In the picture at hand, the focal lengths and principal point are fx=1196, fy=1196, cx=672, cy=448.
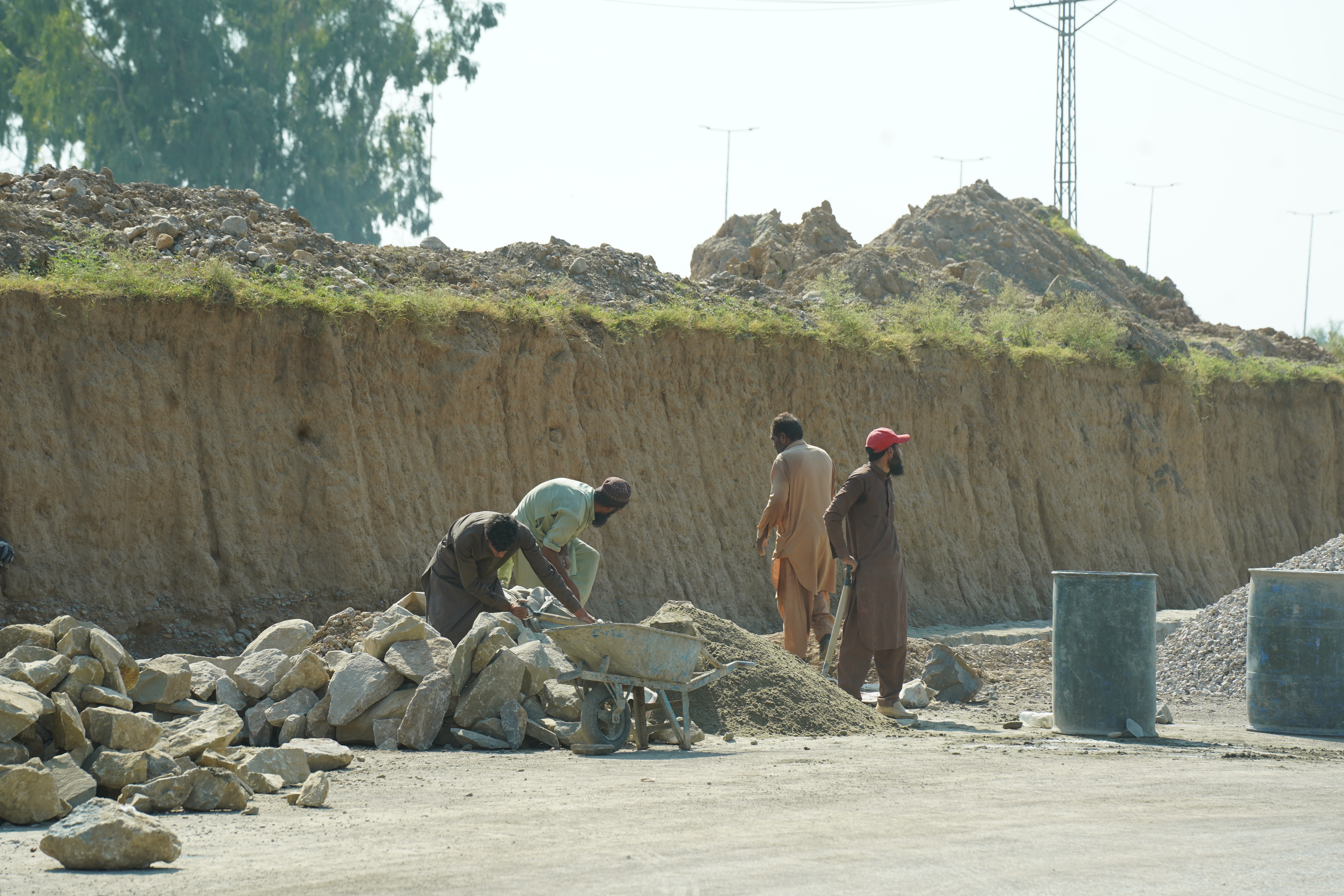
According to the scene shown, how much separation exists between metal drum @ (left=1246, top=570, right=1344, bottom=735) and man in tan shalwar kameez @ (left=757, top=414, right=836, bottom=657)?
3.10 meters

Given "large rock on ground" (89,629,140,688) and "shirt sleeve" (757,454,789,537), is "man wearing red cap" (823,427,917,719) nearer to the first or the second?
"shirt sleeve" (757,454,789,537)

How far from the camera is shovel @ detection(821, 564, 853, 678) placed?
8.43 meters

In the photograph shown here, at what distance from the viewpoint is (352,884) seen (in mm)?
3980

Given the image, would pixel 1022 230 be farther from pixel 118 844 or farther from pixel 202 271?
pixel 118 844

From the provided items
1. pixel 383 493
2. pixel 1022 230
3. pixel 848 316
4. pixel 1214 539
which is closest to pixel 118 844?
pixel 383 493

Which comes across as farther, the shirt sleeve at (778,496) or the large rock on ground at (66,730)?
the shirt sleeve at (778,496)

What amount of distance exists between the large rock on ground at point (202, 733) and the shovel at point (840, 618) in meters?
3.89

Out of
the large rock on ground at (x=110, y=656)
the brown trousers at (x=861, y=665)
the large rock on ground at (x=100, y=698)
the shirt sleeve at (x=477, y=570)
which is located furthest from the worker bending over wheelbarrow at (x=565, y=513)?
the large rock on ground at (x=100, y=698)

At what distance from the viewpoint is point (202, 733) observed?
20.0 ft

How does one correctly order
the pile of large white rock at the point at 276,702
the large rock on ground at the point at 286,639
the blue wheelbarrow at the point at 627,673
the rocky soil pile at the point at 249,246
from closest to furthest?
the pile of large white rock at the point at 276,702 → the blue wheelbarrow at the point at 627,673 → the large rock on ground at the point at 286,639 → the rocky soil pile at the point at 249,246

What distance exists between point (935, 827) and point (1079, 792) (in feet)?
3.84

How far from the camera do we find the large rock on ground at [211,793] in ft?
17.2

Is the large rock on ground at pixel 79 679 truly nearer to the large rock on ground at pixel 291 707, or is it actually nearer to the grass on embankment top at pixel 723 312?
→ the large rock on ground at pixel 291 707

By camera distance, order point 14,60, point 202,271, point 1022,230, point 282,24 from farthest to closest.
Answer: point 282,24 → point 14,60 → point 1022,230 → point 202,271
